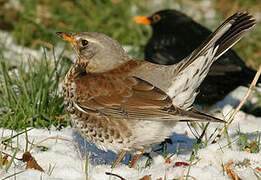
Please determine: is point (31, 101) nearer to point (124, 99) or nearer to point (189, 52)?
point (124, 99)

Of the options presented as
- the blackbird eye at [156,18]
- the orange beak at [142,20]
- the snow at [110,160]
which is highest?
the blackbird eye at [156,18]

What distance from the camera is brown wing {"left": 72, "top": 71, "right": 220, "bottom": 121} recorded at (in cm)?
464

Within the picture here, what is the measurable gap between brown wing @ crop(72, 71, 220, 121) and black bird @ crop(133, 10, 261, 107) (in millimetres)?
2663

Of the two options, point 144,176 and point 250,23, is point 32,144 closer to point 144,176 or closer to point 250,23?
point 144,176

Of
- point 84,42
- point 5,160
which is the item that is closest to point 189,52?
point 84,42

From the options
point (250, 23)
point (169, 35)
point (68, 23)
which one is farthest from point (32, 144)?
point (68, 23)

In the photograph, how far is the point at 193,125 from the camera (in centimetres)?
605

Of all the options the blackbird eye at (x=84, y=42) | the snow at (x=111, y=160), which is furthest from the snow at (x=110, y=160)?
the blackbird eye at (x=84, y=42)

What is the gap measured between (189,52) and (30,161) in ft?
12.3

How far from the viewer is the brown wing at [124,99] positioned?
15.2ft

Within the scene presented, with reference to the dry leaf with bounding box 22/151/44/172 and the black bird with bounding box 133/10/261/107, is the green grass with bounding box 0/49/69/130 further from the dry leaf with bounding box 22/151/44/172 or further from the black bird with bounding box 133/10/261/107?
the black bird with bounding box 133/10/261/107

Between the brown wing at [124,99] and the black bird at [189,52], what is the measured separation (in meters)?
2.66

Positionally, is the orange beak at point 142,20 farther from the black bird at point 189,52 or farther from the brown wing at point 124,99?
the brown wing at point 124,99

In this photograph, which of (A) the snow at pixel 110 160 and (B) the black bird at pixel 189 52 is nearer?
(A) the snow at pixel 110 160
